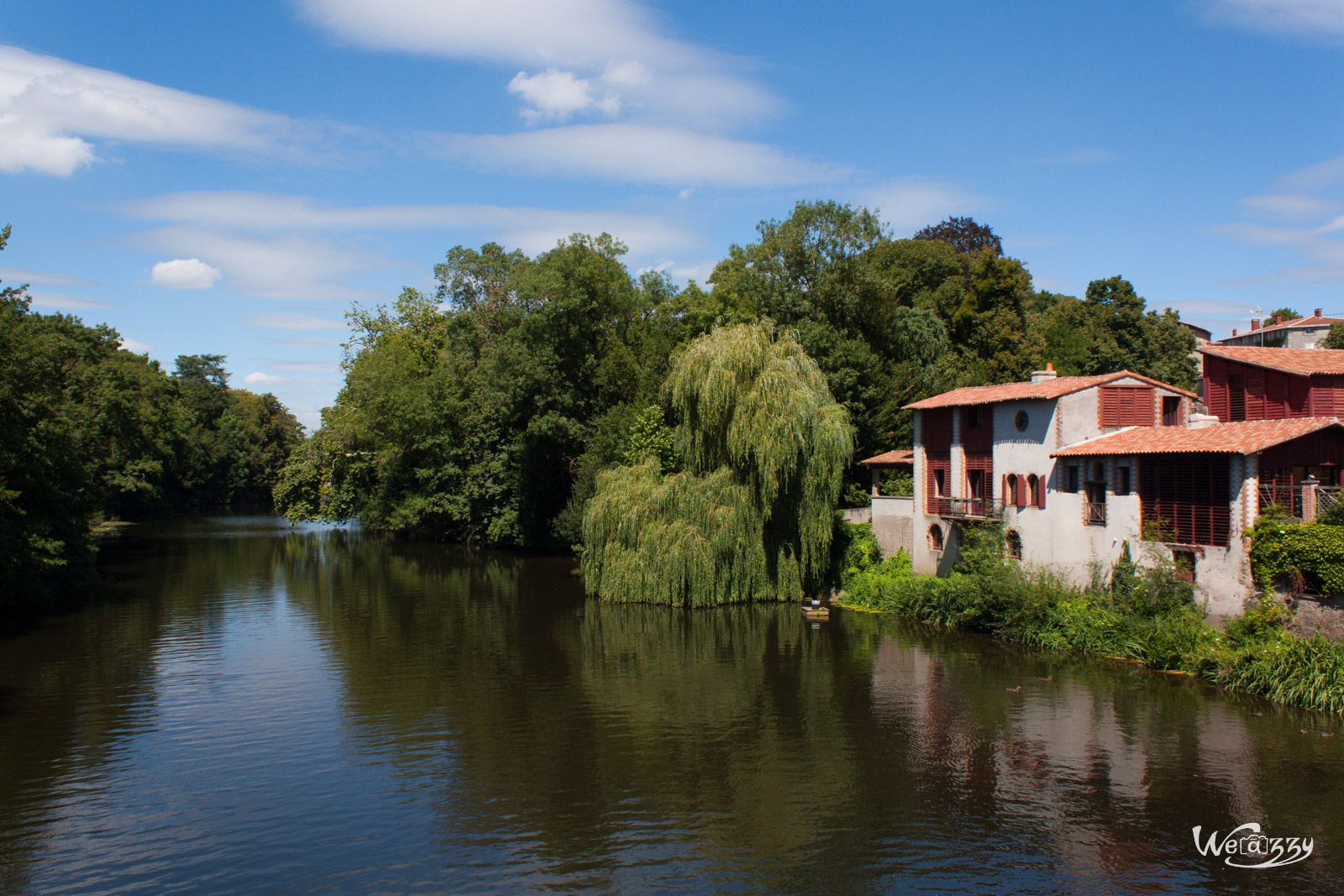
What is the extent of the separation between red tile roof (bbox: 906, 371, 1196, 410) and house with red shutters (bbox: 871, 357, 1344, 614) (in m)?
0.09

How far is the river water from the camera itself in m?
15.2

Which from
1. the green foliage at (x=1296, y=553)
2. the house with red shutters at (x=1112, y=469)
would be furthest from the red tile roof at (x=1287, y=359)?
the green foliage at (x=1296, y=553)

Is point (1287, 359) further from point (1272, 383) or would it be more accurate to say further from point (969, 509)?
point (969, 509)

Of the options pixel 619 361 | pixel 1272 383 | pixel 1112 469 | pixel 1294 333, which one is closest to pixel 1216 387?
pixel 1272 383

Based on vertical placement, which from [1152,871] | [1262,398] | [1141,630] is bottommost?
[1152,871]

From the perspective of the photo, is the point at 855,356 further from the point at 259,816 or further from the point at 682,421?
the point at 259,816

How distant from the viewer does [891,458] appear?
145 ft

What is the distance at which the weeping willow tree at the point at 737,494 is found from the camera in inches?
1481

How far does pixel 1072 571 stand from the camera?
103ft

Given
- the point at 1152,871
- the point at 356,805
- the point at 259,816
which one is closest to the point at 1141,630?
the point at 1152,871

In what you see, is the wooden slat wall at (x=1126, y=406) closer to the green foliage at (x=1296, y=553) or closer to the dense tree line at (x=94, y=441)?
the green foliage at (x=1296, y=553)

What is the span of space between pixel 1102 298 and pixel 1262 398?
35.9 metres

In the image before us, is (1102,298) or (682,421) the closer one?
(682,421)

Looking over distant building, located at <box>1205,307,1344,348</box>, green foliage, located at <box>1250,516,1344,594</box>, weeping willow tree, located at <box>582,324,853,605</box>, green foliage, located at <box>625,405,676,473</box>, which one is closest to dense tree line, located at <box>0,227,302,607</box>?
weeping willow tree, located at <box>582,324,853,605</box>
